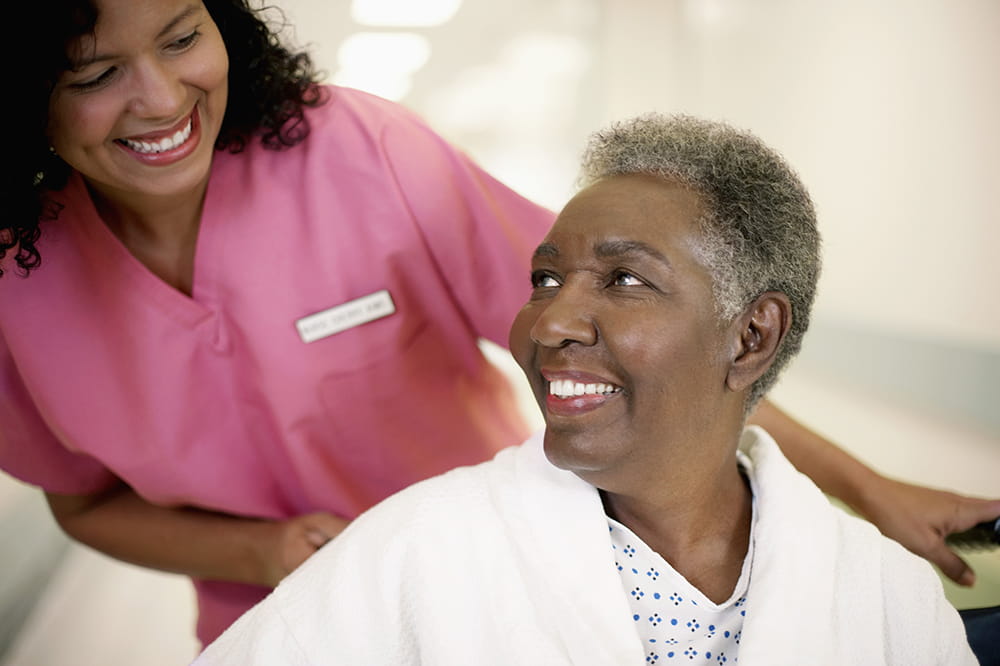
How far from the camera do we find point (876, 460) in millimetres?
2059

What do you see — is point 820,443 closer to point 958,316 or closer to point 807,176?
point 958,316

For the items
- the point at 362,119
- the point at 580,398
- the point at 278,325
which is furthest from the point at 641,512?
the point at 362,119

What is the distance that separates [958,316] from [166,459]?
148cm

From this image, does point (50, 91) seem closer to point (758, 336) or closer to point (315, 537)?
point (315, 537)

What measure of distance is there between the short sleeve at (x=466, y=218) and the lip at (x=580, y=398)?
34 cm

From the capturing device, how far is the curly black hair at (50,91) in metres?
0.93

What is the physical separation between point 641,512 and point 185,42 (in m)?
0.77

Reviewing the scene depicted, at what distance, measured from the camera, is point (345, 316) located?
1.27m

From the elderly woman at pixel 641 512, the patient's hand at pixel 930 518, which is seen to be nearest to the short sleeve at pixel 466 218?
the elderly woman at pixel 641 512

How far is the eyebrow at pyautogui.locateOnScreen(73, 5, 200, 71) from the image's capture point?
3.14 ft

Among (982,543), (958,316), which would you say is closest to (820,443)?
(982,543)

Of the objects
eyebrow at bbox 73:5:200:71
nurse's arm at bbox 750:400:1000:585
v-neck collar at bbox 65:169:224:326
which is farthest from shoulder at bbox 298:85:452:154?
nurse's arm at bbox 750:400:1000:585

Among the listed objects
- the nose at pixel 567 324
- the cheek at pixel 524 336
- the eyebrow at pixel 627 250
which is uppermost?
the eyebrow at pixel 627 250

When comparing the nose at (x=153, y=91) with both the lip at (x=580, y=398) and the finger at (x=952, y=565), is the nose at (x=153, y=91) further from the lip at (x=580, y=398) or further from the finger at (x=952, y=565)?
the finger at (x=952, y=565)
